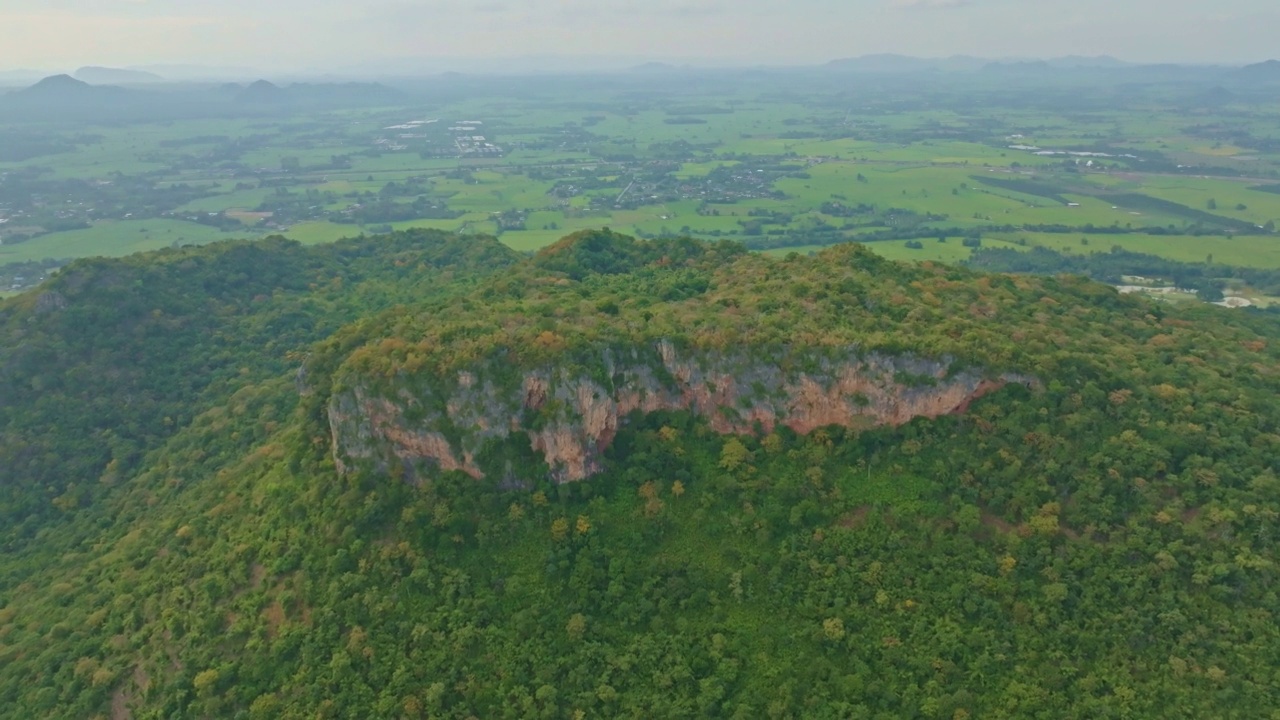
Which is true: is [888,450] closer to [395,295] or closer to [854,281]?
[854,281]

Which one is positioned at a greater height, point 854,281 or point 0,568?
point 854,281

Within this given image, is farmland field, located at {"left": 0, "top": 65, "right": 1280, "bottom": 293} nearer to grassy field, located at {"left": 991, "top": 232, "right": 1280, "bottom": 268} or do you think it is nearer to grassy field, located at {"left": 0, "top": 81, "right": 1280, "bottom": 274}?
grassy field, located at {"left": 991, "top": 232, "right": 1280, "bottom": 268}

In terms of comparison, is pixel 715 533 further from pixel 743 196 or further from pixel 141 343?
pixel 743 196

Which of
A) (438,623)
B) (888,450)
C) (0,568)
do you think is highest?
(888,450)

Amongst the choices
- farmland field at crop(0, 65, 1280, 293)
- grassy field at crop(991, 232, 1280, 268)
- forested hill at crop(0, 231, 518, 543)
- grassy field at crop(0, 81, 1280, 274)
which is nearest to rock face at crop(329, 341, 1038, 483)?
forested hill at crop(0, 231, 518, 543)

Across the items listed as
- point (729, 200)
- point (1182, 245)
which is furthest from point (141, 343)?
point (1182, 245)

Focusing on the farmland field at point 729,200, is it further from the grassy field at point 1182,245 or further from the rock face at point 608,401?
the rock face at point 608,401

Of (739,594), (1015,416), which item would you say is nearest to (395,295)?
(739,594)
